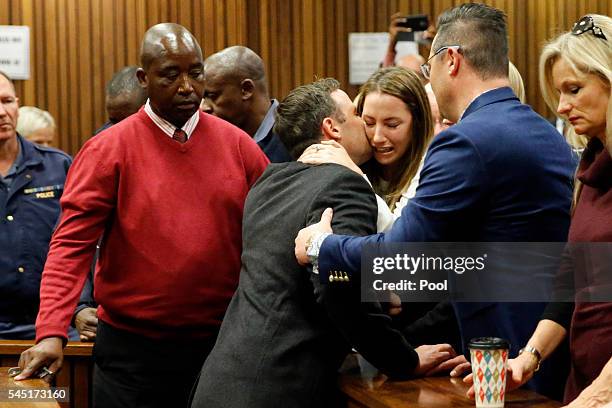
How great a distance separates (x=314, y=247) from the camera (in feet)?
7.70

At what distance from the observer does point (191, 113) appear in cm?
305

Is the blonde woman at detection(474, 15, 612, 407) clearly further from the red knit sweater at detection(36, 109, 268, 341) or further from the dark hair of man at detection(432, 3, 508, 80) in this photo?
the red knit sweater at detection(36, 109, 268, 341)

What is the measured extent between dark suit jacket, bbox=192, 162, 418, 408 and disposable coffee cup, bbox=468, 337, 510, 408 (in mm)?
386

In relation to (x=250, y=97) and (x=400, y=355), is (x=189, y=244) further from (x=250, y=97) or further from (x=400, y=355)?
(x=250, y=97)

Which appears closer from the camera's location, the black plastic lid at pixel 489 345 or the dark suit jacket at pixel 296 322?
the black plastic lid at pixel 489 345

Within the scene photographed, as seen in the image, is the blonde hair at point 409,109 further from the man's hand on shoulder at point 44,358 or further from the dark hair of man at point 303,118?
the man's hand on shoulder at point 44,358

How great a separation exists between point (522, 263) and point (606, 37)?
1.74 ft

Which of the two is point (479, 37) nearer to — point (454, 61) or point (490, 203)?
point (454, 61)

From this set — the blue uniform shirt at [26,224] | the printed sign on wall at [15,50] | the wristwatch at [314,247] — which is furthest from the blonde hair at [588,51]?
the printed sign on wall at [15,50]

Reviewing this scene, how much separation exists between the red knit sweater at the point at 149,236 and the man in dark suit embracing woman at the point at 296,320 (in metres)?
0.35

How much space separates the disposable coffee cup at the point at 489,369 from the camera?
1.97m

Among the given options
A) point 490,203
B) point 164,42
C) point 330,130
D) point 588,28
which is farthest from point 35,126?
point 588,28

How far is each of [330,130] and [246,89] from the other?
143 centimetres

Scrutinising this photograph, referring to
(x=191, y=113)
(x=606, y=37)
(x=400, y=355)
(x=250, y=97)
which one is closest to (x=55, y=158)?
(x=250, y=97)
